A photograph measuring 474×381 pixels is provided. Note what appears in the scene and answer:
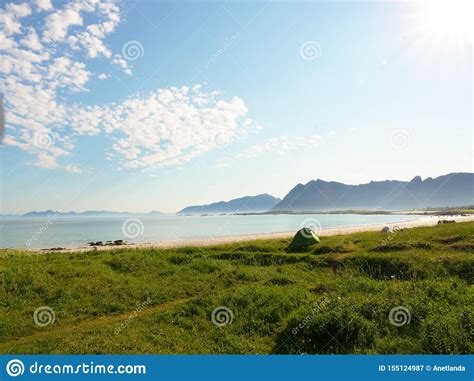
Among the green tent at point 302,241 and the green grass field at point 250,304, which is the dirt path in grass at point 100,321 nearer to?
the green grass field at point 250,304

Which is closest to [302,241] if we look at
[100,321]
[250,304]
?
[250,304]

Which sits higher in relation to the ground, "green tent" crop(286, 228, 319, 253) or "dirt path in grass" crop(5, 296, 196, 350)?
"green tent" crop(286, 228, 319, 253)

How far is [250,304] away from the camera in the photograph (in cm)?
1435

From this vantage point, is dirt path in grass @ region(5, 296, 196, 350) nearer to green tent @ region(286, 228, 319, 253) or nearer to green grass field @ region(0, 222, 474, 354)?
green grass field @ region(0, 222, 474, 354)

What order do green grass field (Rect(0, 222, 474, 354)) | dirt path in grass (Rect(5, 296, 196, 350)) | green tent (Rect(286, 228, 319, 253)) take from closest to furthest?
green grass field (Rect(0, 222, 474, 354)) < dirt path in grass (Rect(5, 296, 196, 350)) < green tent (Rect(286, 228, 319, 253))

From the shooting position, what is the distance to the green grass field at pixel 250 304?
1055 cm

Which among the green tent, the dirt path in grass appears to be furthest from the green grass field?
the green tent

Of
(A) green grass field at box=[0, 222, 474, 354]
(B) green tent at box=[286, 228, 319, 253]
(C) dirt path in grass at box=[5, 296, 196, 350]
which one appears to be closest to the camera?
(A) green grass field at box=[0, 222, 474, 354]

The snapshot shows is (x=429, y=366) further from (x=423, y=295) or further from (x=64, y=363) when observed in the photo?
(x=64, y=363)

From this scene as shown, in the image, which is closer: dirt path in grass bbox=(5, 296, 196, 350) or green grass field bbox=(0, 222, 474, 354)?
green grass field bbox=(0, 222, 474, 354)

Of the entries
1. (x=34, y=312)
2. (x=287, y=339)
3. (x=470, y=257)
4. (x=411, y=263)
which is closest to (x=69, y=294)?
(x=34, y=312)

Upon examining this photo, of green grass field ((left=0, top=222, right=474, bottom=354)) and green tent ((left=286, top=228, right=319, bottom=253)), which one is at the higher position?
green tent ((left=286, top=228, right=319, bottom=253))

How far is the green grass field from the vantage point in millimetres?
10555

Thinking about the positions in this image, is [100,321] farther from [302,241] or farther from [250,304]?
[302,241]
